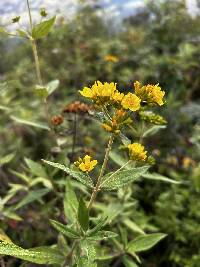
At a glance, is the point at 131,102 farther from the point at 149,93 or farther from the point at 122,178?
the point at 122,178

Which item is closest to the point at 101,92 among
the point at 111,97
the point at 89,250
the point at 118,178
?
the point at 111,97

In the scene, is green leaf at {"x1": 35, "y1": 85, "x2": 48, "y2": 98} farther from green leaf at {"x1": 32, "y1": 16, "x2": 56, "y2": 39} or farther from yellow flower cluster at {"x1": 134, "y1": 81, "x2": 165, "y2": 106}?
yellow flower cluster at {"x1": 134, "y1": 81, "x2": 165, "y2": 106}

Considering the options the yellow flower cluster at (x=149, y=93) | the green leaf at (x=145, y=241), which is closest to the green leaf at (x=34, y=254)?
the green leaf at (x=145, y=241)

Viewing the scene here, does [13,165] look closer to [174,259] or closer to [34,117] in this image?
[34,117]

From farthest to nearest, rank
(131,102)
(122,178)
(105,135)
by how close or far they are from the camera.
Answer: (105,135), (122,178), (131,102)

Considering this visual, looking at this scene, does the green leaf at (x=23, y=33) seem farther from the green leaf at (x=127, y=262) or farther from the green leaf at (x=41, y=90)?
the green leaf at (x=127, y=262)

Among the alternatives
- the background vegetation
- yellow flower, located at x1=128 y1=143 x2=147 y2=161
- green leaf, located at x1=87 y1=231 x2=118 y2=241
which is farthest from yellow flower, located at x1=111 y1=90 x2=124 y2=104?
green leaf, located at x1=87 y1=231 x2=118 y2=241
